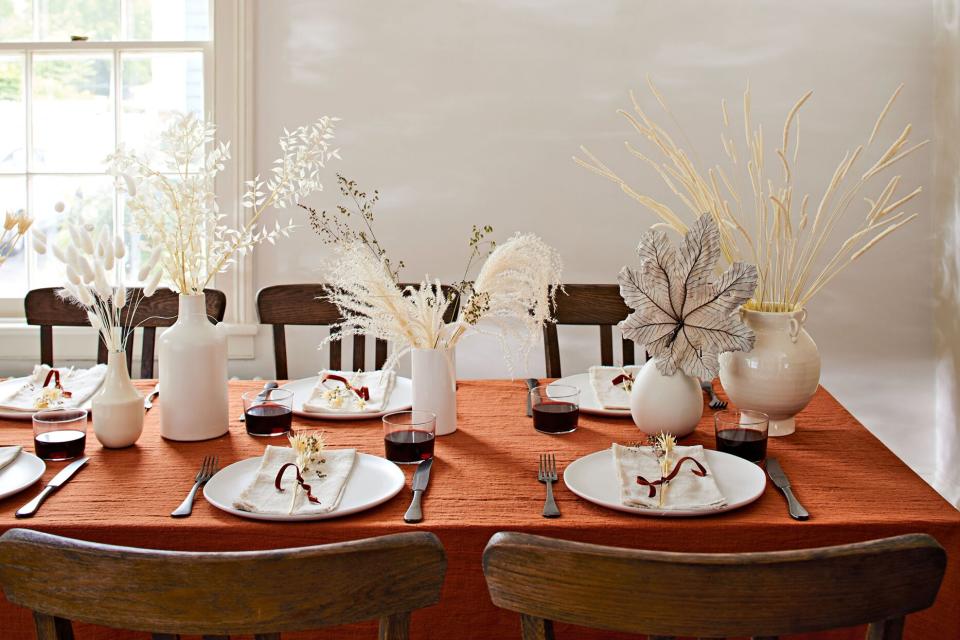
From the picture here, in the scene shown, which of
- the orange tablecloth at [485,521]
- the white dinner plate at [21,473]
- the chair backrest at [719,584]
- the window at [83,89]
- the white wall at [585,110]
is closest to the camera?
the chair backrest at [719,584]

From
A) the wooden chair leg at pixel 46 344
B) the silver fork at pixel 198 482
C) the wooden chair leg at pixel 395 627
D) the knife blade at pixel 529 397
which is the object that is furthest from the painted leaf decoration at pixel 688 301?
the wooden chair leg at pixel 46 344

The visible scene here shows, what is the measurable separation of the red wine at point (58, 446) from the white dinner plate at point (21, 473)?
0.7 inches

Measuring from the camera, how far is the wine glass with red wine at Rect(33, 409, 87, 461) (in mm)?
1509

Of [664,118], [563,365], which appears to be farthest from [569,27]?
[563,365]

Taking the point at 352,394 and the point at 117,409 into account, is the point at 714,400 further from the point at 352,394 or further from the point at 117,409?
the point at 117,409

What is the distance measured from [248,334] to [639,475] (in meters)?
1.81

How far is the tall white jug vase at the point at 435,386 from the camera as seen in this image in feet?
5.47

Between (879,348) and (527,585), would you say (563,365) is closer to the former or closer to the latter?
(879,348)

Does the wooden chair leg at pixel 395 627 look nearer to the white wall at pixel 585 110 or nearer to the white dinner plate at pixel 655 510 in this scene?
the white dinner plate at pixel 655 510

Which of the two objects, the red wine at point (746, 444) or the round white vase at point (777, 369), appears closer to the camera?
the red wine at point (746, 444)

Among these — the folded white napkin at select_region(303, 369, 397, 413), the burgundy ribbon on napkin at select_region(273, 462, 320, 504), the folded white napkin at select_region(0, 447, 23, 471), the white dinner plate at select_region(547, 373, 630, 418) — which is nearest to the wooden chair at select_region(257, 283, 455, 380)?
the folded white napkin at select_region(303, 369, 397, 413)

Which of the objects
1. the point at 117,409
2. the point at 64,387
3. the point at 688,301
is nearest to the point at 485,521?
the point at 688,301

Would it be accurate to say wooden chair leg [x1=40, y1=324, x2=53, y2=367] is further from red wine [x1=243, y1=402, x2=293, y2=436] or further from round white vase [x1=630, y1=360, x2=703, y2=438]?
round white vase [x1=630, y1=360, x2=703, y2=438]

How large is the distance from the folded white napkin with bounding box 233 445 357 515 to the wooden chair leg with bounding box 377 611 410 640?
385 millimetres
